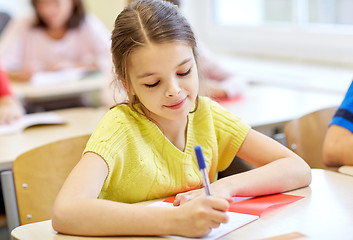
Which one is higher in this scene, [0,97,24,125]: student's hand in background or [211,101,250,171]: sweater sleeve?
[211,101,250,171]: sweater sleeve

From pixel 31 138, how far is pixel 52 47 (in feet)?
5.17

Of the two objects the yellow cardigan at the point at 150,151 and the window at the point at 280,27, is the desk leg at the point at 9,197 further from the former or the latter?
the window at the point at 280,27

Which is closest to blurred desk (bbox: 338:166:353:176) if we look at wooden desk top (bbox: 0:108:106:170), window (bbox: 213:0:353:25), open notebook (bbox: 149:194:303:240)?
open notebook (bbox: 149:194:303:240)

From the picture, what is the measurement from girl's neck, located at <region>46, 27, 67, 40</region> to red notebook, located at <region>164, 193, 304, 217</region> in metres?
2.52

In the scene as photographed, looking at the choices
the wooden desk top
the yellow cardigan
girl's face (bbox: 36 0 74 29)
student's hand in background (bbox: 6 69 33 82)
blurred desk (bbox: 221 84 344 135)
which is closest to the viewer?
the yellow cardigan

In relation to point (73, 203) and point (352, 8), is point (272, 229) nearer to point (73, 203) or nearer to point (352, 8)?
point (73, 203)

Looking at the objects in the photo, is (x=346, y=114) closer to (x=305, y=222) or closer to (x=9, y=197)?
(x=305, y=222)

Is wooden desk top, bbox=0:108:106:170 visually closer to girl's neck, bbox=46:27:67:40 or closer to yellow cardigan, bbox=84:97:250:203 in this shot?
yellow cardigan, bbox=84:97:250:203

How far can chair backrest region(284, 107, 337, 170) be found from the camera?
6.19 feet

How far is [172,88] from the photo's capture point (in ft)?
4.15

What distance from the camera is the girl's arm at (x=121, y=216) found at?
1.08 m

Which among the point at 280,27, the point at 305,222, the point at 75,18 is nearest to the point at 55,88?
the point at 75,18

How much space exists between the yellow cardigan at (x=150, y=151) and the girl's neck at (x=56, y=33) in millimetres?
2370

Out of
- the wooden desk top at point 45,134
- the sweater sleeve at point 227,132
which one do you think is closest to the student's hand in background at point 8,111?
the wooden desk top at point 45,134
